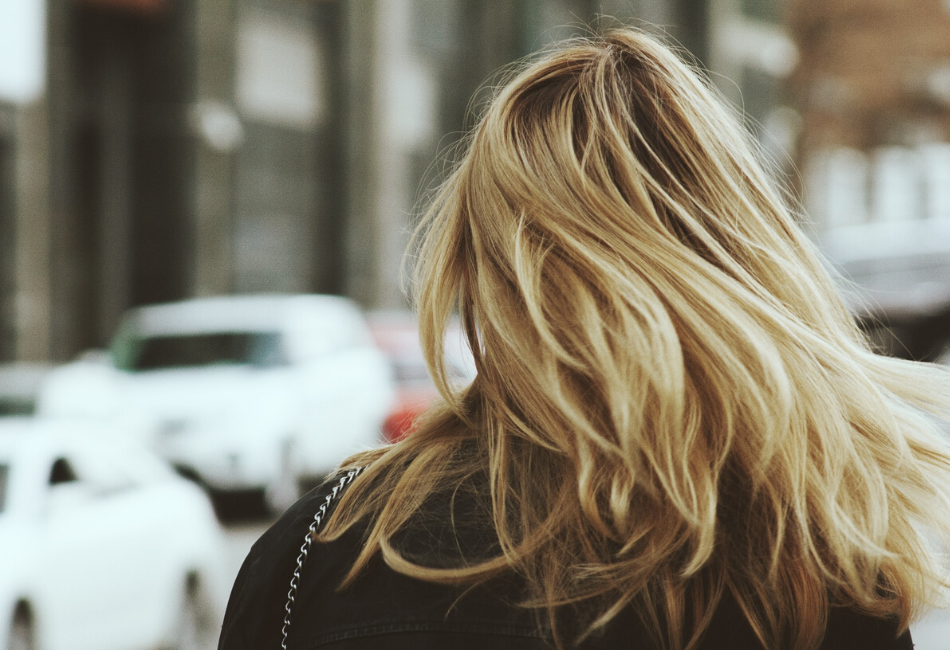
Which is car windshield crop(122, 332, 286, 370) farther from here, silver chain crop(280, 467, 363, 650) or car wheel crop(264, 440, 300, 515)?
silver chain crop(280, 467, 363, 650)

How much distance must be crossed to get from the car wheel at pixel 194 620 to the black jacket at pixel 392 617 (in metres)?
4.12

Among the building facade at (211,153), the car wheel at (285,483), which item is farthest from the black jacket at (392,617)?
the building facade at (211,153)

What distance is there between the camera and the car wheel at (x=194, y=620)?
5305mm

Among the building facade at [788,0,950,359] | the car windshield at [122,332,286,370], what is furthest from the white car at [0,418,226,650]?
the building facade at [788,0,950,359]

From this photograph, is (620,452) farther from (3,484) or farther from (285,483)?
(285,483)

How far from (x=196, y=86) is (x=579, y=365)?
62.1 ft

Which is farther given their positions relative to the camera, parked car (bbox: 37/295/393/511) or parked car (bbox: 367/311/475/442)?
parked car (bbox: 367/311/475/442)

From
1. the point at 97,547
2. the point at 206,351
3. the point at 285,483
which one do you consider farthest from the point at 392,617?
the point at 206,351

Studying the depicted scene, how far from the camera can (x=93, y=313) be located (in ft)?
64.6

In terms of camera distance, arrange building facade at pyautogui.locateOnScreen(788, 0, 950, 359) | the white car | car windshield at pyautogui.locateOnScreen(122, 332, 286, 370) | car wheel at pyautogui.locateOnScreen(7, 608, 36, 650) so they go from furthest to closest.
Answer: building facade at pyautogui.locateOnScreen(788, 0, 950, 359)
car windshield at pyautogui.locateOnScreen(122, 332, 286, 370)
the white car
car wheel at pyautogui.locateOnScreen(7, 608, 36, 650)

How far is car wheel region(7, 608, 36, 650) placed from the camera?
4242 millimetres

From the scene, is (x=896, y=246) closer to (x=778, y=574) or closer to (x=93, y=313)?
(x=93, y=313)

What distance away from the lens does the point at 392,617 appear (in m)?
1.38

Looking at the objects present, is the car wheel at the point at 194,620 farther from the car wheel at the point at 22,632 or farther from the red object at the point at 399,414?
the red object at the point at 399,414
